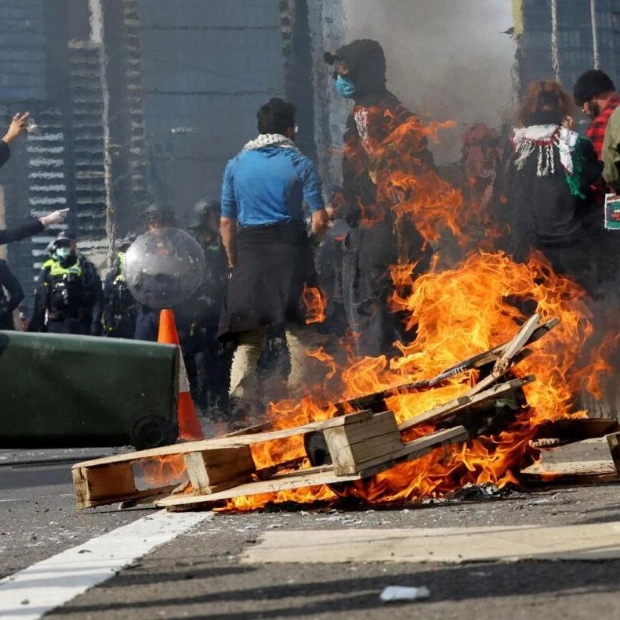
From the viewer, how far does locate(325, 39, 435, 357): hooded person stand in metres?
10.8

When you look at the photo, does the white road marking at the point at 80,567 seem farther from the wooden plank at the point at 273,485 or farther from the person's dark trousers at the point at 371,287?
the person's dark trousers at the point at 371,287

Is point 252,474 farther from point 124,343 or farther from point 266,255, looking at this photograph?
point 266,255

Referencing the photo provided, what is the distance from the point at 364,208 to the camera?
36.1ft

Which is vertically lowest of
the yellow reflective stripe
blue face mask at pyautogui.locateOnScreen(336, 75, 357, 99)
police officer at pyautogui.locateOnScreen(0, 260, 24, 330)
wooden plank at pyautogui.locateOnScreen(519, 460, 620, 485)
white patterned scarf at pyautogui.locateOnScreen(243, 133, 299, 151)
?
wooden plank at pyautogui.locateOnScreen(519, 460, 620, 485)

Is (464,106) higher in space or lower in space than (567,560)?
higher

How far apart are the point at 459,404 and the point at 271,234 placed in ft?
11.9

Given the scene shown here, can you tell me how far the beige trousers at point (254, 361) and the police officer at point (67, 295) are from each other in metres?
6.47

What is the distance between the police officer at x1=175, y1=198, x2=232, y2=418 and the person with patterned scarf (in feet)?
16.5

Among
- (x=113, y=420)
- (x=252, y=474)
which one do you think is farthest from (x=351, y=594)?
(x=113, y=420)

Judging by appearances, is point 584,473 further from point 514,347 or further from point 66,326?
point 66,326

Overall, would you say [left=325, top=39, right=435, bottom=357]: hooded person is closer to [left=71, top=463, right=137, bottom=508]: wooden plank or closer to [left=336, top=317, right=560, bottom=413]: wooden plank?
[left=336, top=317, right=560, bottom=413]: wooden plank

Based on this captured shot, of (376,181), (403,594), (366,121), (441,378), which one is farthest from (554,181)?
(403,594)

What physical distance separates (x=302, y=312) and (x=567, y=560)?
5.49m

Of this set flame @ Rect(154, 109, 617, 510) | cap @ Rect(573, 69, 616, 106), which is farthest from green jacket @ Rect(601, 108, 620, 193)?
cap @ Rect(573, 69, 616, 106)
